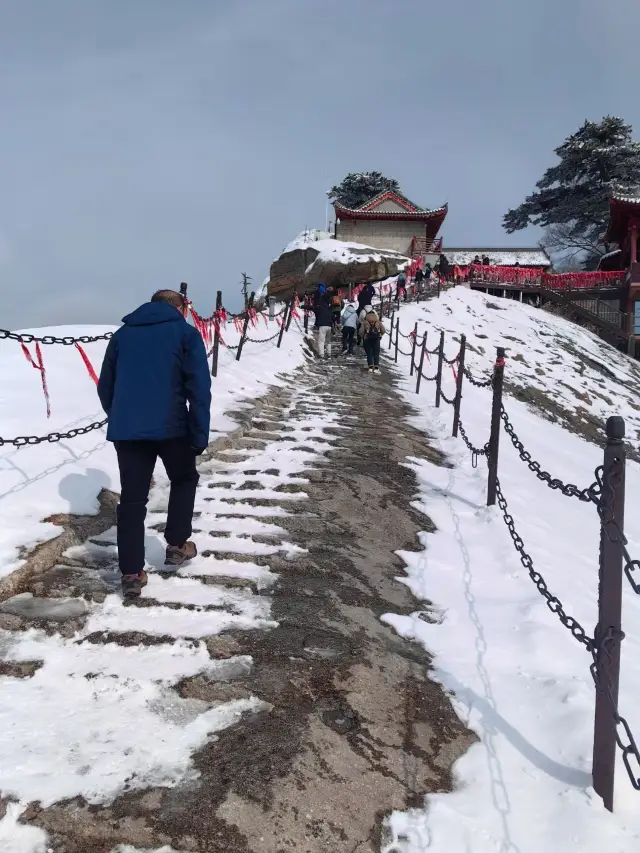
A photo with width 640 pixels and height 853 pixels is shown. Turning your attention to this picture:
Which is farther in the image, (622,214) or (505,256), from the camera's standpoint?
(505,256)

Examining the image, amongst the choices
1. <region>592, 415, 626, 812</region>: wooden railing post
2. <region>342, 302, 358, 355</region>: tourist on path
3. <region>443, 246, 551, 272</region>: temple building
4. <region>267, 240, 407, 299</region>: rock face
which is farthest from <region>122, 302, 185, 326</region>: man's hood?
<region>443, 246, 551, 272</region>: temple building

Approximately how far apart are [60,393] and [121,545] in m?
3.72

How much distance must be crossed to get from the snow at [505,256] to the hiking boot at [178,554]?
41.4 meters

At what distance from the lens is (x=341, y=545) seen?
432cm

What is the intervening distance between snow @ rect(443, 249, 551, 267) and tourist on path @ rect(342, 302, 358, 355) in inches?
1091

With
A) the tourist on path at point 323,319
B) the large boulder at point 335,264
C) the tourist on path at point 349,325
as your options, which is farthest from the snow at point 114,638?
the large boulder at point 335,264

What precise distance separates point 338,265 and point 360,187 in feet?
56.0

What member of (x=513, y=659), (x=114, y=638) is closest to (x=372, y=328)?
(x=513, y=659)

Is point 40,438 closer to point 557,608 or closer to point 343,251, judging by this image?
point 557,608

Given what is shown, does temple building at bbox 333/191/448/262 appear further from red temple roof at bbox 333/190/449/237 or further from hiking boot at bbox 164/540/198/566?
hiking boot at bbox 164/540/198/566

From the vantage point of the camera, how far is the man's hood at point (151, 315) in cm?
355

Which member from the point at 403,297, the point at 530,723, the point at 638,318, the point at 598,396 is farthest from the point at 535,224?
the point at 530,723

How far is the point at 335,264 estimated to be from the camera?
31297 mm

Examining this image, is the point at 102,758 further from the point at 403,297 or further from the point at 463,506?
the point at 403,297
